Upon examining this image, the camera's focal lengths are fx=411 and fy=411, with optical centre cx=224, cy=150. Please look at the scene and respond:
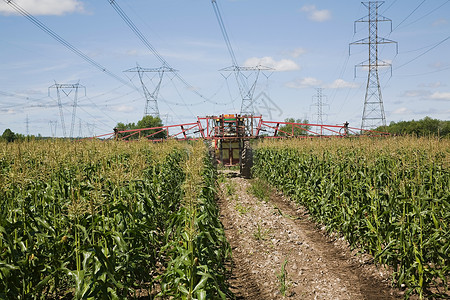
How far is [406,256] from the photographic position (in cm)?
678

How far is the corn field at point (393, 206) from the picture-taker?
660cm

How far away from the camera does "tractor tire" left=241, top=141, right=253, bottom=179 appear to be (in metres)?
22.0

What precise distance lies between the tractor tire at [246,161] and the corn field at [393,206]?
306 inches

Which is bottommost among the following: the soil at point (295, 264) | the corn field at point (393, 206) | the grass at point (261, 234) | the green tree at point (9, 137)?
the soil at point (295, 264)

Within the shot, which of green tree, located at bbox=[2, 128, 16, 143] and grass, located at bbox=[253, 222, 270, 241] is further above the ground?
green tree, located at bbox=[2, 128, 16, 143]

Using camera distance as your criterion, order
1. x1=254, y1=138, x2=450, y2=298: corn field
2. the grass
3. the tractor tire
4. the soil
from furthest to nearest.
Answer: the tractor tire
the grass
the soil
x1=254, y1=138, x2=450, y2=298: corn field

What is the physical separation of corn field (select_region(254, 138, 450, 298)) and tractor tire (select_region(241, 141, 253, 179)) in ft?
25.5

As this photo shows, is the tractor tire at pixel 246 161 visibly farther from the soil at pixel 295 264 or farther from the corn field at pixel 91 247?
the corn field at pixel 91 247

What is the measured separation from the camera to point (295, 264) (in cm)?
800

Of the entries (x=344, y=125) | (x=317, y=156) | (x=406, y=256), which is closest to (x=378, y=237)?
(x=406, y=256)

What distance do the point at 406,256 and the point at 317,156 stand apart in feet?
20.4

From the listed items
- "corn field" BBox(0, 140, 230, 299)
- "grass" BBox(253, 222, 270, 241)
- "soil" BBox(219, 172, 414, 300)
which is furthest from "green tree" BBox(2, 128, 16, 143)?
"corn field" BBox(0, 140, 230, 299)

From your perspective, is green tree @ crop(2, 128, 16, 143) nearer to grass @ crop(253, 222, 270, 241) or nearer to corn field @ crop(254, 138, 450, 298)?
grass @ crop(253, 222, 270, 241)

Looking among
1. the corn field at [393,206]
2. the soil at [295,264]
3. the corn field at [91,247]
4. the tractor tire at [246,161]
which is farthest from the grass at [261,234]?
the tractor tire at [246,161]
